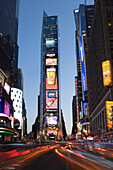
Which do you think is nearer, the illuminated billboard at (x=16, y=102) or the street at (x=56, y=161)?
the street at (x=56, y=161)

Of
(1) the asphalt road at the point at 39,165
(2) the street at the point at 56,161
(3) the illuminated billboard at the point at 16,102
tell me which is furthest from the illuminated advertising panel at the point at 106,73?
(3) the illuminated billboard at the point at 16,102

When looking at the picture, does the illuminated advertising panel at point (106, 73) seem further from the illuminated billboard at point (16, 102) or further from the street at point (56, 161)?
the illuminated billboard at point (16, 102)

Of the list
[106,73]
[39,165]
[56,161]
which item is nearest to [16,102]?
[106,73]

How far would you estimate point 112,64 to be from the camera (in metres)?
79.2

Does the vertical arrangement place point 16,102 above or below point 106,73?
below

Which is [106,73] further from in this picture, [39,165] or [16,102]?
[16,102]

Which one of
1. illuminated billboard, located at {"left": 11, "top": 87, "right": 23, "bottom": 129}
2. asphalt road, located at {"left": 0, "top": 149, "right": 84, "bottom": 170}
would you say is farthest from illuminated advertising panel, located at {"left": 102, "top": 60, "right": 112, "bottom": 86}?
illuminated billboard, located at {"left": 11, "top": 87, "right": 23, "bottom": 129}

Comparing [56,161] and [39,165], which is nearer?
[39,165]

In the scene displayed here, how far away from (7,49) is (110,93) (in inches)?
3263

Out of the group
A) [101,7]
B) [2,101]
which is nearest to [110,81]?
[101,7]

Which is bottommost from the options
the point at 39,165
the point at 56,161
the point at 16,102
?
the point at 56,161

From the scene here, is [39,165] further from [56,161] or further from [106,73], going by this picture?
[106,73]

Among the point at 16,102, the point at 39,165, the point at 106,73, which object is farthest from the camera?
the point at 16,102

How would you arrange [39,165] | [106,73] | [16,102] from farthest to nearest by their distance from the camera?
[16,102]
[106,73]
[39,165]
